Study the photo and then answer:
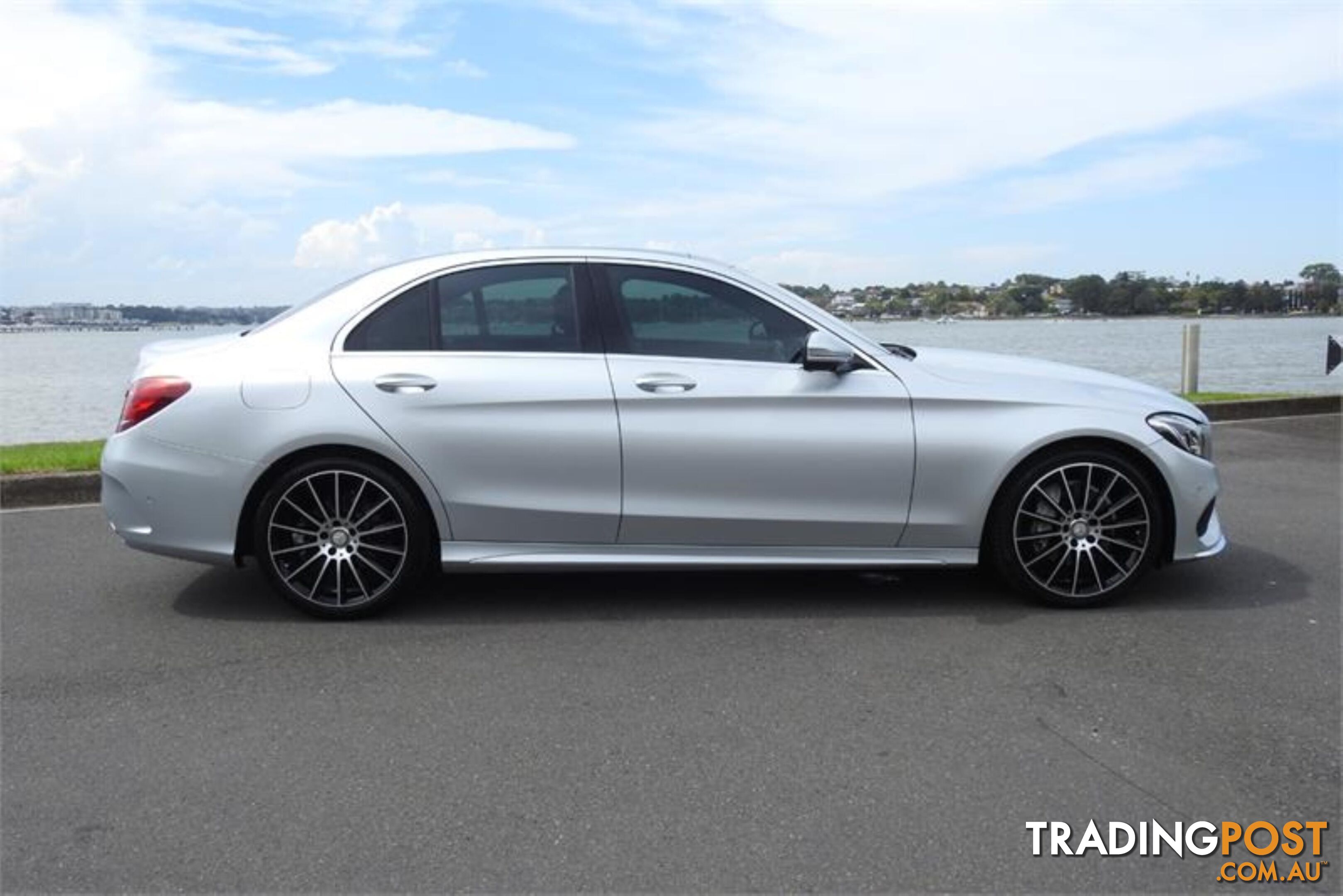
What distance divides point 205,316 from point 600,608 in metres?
5.46

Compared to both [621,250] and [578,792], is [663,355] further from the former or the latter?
[578,792]

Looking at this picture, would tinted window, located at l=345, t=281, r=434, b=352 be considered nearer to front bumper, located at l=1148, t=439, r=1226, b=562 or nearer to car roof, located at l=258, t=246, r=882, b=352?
car roof, located at l=258, t=246, r=882, b=352

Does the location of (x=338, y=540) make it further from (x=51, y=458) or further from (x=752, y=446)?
(x=51, y=458)

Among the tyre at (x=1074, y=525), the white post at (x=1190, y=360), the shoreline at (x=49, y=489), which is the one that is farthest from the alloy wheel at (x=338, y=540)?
the white post at (x=1190, y=360)

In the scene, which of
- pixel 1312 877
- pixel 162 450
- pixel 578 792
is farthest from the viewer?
pixel 162 450

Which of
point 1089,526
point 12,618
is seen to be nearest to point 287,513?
point 12,618

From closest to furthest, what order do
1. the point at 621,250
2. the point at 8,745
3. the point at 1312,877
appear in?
the point at 1312,877, the point at 8,745, the point at 621,250

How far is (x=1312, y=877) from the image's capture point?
2707mm

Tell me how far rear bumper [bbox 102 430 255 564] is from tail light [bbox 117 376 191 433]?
73 mm

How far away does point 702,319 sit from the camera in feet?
16.2

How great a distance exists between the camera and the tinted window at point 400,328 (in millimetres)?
4848

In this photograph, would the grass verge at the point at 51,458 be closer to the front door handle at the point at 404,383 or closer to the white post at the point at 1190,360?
the front door handle at the point at 404,383

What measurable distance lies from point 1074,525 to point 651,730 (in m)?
2.34

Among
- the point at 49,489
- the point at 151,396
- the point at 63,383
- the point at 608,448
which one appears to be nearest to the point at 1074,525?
the point at 608,448
